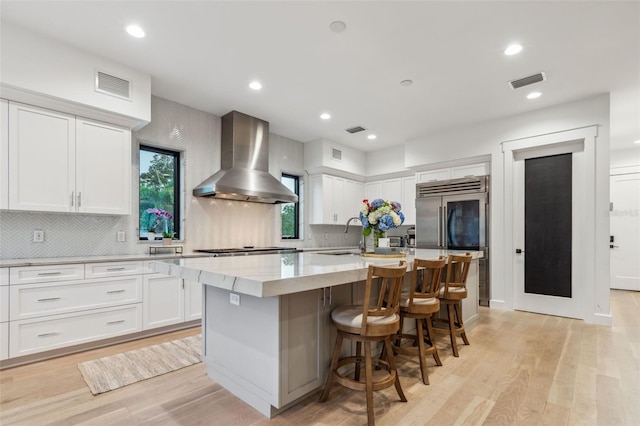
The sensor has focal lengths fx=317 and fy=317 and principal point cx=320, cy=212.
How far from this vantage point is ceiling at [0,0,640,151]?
2.50 metres

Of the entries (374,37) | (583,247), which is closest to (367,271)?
(374,37)

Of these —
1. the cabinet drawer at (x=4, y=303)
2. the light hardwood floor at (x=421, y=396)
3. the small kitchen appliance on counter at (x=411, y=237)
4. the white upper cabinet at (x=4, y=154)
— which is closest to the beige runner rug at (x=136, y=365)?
the light hardwood floor at (x=421, y=396)

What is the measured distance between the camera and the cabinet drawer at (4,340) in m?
2.63

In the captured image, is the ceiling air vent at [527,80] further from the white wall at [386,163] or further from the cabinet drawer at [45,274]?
the cabinet drawer at [45,274]

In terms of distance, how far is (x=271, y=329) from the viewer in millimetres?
1902

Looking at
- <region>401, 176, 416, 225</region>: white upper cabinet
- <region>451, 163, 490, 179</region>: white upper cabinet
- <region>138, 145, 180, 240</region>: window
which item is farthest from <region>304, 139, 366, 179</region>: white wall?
<region>138, 145, 180, 240</region>: window

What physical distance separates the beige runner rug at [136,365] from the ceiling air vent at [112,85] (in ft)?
8.43

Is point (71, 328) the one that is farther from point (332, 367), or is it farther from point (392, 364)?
point (392, 364)

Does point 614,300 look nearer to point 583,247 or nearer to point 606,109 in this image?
point 583,247

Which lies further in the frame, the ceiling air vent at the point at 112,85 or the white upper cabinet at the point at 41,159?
the ceiling air vent at the point at 112,85

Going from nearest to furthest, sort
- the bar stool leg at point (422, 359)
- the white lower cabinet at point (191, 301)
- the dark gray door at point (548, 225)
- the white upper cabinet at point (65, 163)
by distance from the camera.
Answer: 1. the bar stool leg at point (422, 359)
2. the white upper cabinet at point (65, 163)
3. the white lower cabinet at point (191, 301)
4. the dark gray door at point (548, 225)

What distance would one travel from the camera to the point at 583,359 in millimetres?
2857

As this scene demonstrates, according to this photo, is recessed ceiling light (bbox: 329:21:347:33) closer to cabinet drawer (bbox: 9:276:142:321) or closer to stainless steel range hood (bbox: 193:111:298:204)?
stainless steel range hood (bbox: 193:111:298:204)

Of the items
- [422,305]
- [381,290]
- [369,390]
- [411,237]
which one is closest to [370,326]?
[381,290]
